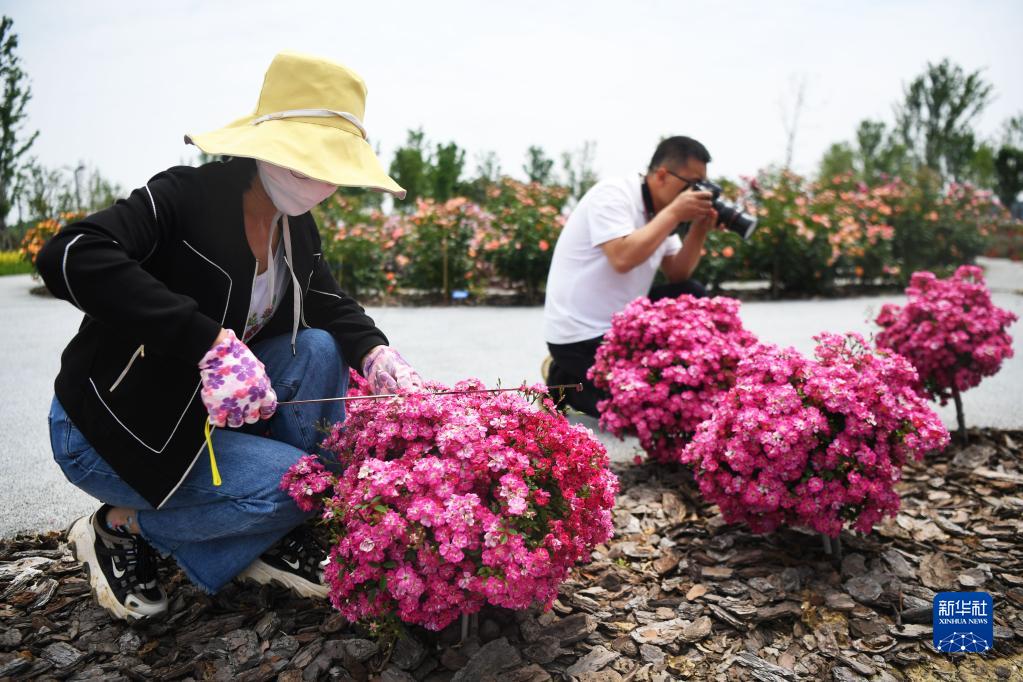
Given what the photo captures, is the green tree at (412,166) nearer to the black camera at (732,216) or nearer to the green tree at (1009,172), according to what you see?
the black camera at (732,216)

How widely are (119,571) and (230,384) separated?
2.25ft

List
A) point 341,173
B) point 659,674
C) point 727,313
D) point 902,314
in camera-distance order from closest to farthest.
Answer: point 341,173, point 659,674, point 727,313, point 902,314

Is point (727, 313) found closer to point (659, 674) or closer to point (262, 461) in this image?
point (659, 674)

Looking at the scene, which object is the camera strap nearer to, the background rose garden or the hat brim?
the hat brim

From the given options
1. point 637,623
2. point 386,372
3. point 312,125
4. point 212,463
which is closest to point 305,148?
point 312,125

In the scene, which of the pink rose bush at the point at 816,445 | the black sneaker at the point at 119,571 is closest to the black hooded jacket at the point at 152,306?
the black sneaker at the point at 119,571

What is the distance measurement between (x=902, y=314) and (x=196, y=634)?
9.46 feet

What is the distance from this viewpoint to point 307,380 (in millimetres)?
1875

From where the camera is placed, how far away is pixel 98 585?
5.83 ft

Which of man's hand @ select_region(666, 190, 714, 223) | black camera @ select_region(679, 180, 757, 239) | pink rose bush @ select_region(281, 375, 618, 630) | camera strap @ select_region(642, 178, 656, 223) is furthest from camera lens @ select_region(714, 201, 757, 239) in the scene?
pink rose bush @ select_region(281, 375, 618, 630)

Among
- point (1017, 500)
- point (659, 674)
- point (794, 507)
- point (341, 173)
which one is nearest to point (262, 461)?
point (341, 173)

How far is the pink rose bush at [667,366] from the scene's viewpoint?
2627 millimetres

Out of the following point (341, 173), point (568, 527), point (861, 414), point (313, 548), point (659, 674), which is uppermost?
point (341, 173)

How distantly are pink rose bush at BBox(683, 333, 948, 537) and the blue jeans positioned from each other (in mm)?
1103
